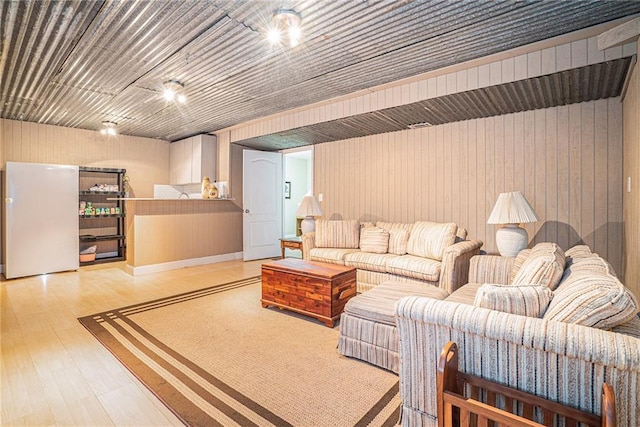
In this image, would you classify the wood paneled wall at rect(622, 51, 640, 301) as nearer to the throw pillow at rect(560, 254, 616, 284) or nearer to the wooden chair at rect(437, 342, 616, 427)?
the throw pillow at rect(560, 254, 616, 284)

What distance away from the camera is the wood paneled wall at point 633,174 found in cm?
223

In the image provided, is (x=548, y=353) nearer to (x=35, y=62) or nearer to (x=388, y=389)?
(x=388, y=389)

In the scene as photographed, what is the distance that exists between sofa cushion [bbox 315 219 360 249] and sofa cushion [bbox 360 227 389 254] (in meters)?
0.21

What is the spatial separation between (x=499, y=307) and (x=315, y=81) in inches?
113

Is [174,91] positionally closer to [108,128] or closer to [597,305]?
[108,128]

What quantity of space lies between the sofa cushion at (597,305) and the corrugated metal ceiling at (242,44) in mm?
1848

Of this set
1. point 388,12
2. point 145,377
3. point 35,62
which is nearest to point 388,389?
point 145,377

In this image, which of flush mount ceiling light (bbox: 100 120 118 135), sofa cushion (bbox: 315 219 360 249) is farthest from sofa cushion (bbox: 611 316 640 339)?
flush mount ceiling light (bbox: 100 120 118 135)

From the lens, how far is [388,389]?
1950mm

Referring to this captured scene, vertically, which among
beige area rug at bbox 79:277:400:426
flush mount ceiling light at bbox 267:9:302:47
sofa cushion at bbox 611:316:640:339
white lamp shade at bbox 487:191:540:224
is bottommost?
beige area rug at bbox 79:277:400:426

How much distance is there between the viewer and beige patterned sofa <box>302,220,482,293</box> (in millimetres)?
3350

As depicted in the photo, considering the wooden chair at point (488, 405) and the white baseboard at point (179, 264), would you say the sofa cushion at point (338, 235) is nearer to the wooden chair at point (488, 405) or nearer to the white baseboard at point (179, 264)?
the white baseboard at point (179, 264)

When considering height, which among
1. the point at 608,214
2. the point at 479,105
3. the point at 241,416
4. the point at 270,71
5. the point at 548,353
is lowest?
the point at 241,416

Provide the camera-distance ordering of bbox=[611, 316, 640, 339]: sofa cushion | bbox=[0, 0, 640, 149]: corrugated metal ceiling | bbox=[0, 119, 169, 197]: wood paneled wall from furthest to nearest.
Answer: bbox=[0, 119, 169, 197]: wood paneled wall → bbox=[0, 0, 640, 149]: corrugated metal ceiling → bbox=[611, 316, 640, 339]: sofa cushion
